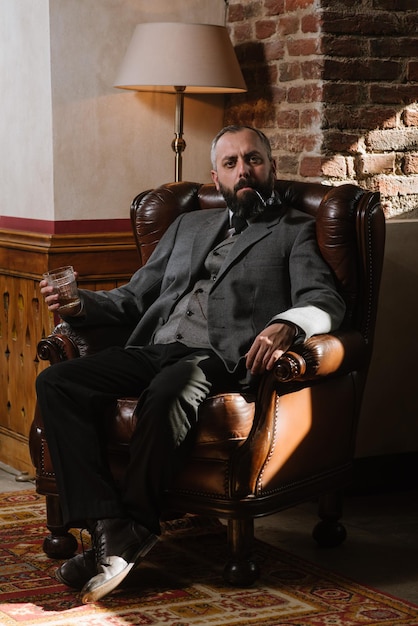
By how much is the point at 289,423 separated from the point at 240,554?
0.39m

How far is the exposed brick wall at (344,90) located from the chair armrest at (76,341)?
99cm

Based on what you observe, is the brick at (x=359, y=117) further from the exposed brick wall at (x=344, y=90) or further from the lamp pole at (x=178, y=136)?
the lamp pole at (x=178, y=136)

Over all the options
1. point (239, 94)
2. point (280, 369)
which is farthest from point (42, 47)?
point (280, 369)

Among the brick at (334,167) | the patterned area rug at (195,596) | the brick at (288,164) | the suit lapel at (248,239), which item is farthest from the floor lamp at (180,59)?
the patterned area rug at (195,596)

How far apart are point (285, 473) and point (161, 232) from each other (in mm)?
1090

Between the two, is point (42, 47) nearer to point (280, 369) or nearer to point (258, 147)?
point (258, 147)

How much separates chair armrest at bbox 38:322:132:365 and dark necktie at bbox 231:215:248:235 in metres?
0.50

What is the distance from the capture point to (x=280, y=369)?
9.80ft

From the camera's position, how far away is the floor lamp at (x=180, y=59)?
396 cm

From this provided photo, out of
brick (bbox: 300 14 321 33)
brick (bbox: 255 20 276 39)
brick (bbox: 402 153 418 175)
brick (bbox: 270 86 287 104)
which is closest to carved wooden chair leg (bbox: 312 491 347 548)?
brick (bbox: 402 153 418 175)

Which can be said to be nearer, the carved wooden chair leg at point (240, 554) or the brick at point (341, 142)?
the carved wooden chair leg at point (240, 554)

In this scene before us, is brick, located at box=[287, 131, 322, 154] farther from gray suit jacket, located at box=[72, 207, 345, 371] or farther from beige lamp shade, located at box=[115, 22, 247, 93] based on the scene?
gray suit jacket, located at box=[72, 207, 345, 371]

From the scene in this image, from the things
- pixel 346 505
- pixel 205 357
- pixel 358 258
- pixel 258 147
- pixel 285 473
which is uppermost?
pixel 258 147

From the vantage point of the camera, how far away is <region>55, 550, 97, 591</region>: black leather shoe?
3.04 metres
